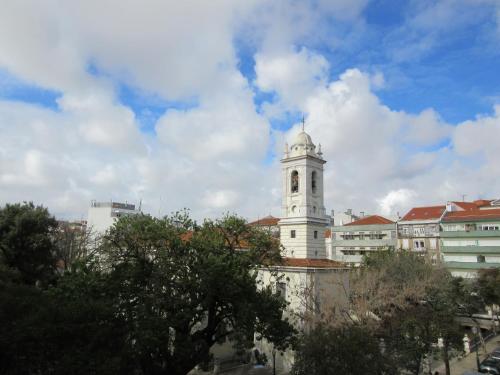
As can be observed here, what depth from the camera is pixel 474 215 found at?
5012 cm

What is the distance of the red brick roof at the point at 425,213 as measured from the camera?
189 feet

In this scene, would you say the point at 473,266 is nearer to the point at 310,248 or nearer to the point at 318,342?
the point at 310,248

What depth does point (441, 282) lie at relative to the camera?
31.4m

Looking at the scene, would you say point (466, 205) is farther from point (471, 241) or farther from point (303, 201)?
point (303, 201)

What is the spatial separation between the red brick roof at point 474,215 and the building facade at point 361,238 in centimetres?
766

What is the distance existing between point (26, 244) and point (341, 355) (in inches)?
981

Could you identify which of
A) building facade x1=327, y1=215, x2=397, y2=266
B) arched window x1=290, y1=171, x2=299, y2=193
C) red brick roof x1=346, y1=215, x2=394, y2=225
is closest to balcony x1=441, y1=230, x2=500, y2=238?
building facade x1=327, y1=215, x2=397, y2=266

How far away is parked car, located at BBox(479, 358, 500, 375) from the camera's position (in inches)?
1032

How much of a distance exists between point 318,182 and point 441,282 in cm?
1269

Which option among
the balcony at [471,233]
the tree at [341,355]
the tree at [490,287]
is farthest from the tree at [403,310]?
the balcony at [471,233]

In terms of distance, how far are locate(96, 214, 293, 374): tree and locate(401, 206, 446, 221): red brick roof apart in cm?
4597

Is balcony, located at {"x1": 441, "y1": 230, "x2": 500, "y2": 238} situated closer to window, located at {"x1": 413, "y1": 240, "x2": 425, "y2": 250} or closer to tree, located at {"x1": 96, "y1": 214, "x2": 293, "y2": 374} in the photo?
window, located at {"x1": 413, "y1": 240, "x2": 425, "y2": 250}

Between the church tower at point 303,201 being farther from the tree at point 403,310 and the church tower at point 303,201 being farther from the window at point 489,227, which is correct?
the window at point 489,227

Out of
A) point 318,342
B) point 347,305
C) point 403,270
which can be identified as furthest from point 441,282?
point 318,342
